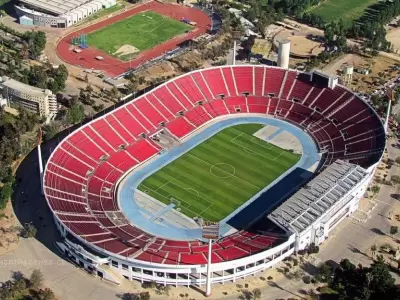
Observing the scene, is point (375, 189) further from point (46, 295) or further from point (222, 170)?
point (46, 295)

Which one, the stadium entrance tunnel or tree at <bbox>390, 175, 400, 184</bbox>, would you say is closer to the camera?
the stadium entrance tunnel

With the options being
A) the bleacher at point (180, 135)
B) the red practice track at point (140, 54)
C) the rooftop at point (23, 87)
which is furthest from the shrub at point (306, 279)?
the red practice track at point (140, 54)

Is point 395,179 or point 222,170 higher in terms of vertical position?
point 395,179

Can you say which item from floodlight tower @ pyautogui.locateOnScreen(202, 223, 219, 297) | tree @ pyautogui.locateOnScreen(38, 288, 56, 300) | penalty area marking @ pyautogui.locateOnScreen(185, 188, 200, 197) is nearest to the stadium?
penalty area marking @ pyautogui.locateOnScreen(185, 188, 200, 197)

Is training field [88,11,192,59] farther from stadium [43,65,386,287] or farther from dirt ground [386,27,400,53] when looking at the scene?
dirt ground [386,27,400,53]

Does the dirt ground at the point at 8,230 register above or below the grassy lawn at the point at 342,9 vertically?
below

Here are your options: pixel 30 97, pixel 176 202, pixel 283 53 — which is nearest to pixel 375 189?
pixel 176 202

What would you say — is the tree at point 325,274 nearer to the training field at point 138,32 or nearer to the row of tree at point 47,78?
the row of tree at point 47,78
